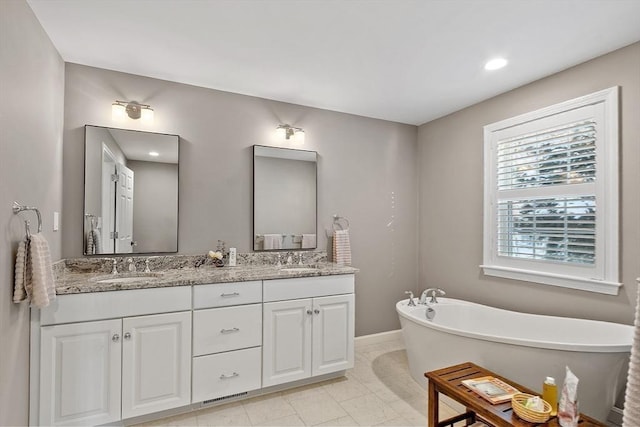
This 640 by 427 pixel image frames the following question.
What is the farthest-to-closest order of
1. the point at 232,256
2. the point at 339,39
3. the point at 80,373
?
the point at 232,256 < the point at 339,39 < the point at 80,373

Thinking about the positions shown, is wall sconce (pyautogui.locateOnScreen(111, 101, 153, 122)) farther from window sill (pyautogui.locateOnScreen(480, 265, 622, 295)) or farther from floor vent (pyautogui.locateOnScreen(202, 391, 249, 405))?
window sill (pyautogui.locateOnScreen(480, 265, 622, 295))

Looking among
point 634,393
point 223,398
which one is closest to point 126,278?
point 223,398

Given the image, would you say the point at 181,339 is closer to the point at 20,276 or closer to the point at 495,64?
the point at 20,276

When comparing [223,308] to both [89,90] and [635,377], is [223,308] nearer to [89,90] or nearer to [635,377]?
[89,90]

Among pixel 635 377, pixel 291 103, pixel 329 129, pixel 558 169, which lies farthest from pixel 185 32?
pixel 558 169

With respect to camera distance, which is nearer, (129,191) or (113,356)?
(113,356)

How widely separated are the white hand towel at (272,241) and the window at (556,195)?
77.4 inches

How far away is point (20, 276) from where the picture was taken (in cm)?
162

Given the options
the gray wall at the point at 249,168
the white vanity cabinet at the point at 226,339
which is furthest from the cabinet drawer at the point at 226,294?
the gray wall at the point at 249,168

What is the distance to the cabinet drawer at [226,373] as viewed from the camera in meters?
2.22

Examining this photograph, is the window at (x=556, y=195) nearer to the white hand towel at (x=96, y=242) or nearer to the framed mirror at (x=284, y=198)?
the framed mirror at (x=284, y=198)

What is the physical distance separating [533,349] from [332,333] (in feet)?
4.60

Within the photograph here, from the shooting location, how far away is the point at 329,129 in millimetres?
3406

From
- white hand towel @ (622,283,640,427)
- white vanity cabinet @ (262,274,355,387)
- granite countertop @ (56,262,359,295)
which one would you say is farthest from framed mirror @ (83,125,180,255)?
white hand towel @ (622,283,640,427)
